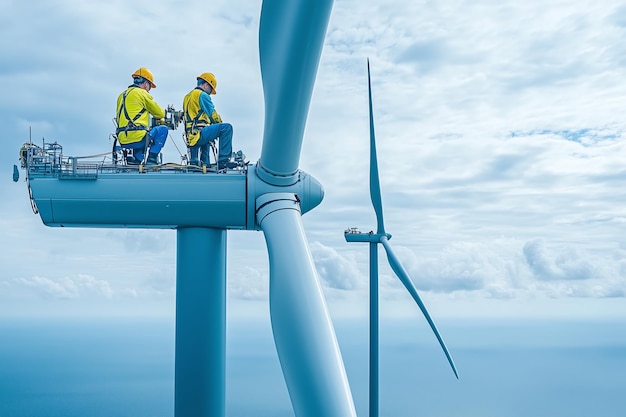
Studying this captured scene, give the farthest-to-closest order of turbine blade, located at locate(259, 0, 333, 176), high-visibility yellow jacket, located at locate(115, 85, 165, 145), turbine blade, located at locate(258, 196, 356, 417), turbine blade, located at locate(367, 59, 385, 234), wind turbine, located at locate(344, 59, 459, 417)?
wind turbine, located at locate(344, 59, 459, 417) < turbine blade, located at locate(367, 59, 385, 234) < high-visibility yellow jacket, located at locate(115, 85, 165, 145) < turbine blade, located at locate(258, 196, 356, 417) < turbine blade, located at locate(259, 0, 333, 176)

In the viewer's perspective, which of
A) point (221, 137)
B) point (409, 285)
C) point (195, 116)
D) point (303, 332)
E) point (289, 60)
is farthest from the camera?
point (409, 285)

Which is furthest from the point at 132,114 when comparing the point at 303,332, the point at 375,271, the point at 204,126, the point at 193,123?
the point at 375,271

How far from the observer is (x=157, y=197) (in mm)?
14820

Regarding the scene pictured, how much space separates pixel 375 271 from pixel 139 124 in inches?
369

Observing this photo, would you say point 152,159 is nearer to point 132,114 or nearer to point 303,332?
point 132,114

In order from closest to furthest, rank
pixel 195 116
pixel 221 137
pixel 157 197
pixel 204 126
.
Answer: pixel 157 197
pixel 221 137
pixel 204 126
pixel 195 116

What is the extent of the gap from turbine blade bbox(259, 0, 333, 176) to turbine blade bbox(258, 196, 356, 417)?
2.05m

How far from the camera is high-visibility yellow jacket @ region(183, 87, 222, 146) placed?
52.7ft

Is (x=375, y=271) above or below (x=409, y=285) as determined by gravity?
above

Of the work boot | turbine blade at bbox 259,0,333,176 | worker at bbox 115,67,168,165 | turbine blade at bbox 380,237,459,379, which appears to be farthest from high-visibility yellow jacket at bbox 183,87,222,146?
turbine blade at bbox 380,237,459,379

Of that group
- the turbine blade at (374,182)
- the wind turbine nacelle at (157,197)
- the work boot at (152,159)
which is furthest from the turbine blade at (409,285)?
the work boot at (152,159)

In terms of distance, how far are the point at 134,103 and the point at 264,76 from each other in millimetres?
6770

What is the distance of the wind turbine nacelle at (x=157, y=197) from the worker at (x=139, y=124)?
114cm

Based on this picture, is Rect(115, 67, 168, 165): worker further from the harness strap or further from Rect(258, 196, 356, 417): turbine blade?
Rect(258, 196, 356, 417): turbine blade
